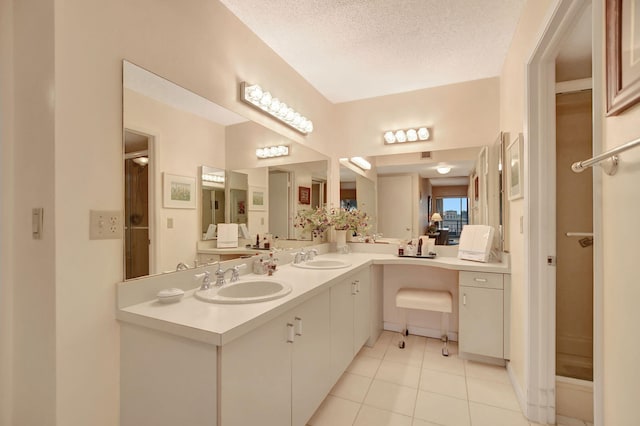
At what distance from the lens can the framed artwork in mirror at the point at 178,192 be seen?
145cm

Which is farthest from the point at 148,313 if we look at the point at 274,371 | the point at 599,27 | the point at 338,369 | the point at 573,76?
the point at 573,76

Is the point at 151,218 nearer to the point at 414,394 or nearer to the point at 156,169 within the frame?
the point at 156,169

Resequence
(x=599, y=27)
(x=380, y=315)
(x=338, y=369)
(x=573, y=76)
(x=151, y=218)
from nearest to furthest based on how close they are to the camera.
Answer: (x=599, y=27) < (x=151, y=218) < (x=338, y=369) < (x=573, y=76) < (x=380, y=315)

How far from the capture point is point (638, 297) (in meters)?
0.76

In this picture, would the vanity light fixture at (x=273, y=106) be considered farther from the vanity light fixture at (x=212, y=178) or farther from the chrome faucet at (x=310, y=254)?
the chrome faucet at (x=310, y=254)

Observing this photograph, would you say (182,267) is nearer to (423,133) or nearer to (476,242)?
(476,242)

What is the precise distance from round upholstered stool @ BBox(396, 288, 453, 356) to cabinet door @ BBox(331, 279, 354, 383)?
2.12 ft

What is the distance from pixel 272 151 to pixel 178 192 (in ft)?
3.06

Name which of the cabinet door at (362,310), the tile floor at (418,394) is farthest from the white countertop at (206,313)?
the tile floor at (418,394)

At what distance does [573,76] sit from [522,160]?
97 cm

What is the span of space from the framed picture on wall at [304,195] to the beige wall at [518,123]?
1627mm

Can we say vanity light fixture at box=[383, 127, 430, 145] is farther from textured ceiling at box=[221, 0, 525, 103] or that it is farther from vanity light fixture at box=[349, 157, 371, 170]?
textured ceiling at box=[221, 0, 525, 103]

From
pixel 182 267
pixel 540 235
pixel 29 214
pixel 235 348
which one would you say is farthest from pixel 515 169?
pixel 29 214

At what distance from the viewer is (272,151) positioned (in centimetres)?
229
